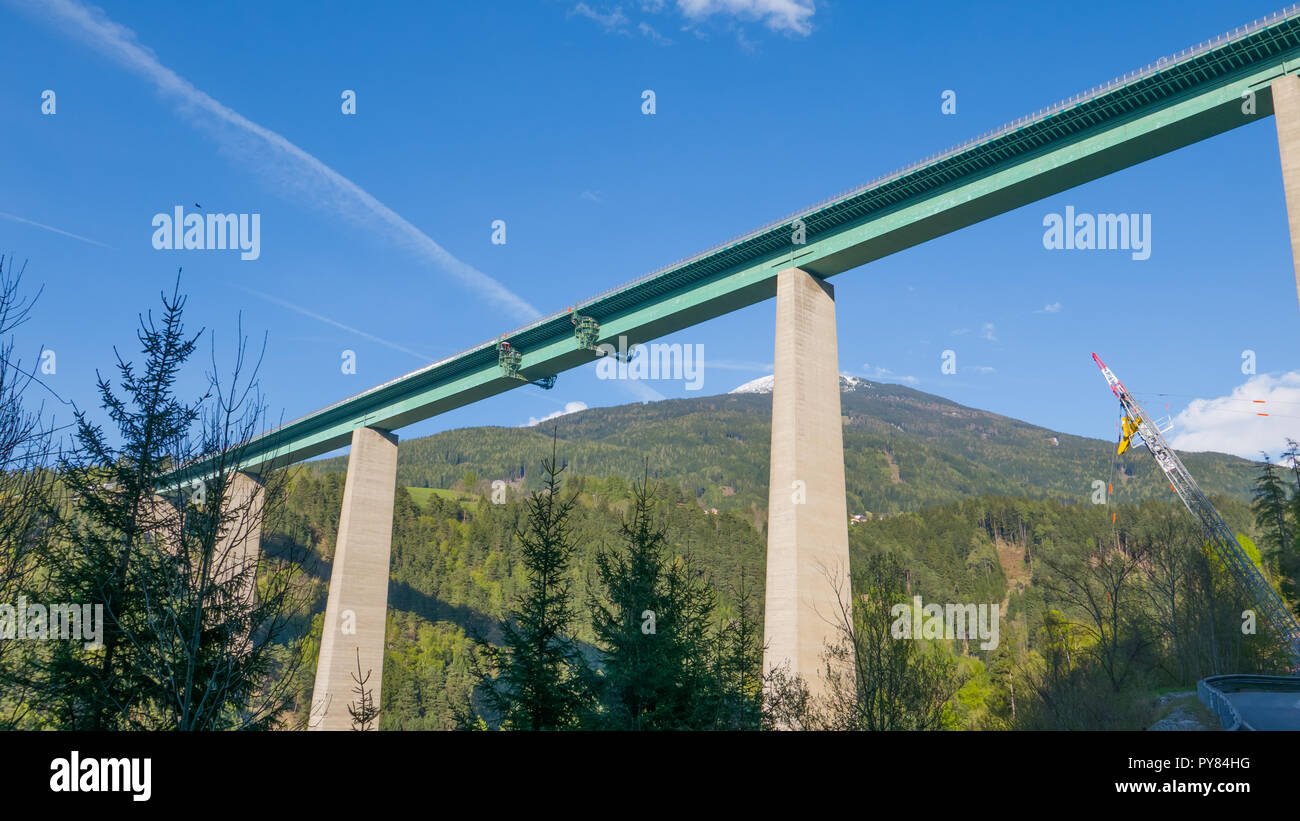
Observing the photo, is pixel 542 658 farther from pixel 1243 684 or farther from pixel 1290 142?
pixel 1243 684

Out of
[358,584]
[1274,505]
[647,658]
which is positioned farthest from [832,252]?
[1274,505]

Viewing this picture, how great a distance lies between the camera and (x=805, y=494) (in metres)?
30.8

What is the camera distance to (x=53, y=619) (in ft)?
56.7

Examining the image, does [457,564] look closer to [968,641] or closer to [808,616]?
[968,641]

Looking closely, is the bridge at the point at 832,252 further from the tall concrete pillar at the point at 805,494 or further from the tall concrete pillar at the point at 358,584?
the tall concrete pillar at the point at 358,584

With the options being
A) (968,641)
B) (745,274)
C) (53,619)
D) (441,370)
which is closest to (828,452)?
(745,274)

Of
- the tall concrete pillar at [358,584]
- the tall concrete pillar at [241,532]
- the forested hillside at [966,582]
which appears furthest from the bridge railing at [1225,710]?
the tall concrete pillar at [358,584]

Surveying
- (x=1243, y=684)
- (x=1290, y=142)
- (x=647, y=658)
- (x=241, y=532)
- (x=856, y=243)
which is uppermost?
(x=856, y=243)

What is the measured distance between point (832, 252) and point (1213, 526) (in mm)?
41812

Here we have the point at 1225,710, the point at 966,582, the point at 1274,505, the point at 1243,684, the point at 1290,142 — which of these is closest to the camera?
the point at 1225,710

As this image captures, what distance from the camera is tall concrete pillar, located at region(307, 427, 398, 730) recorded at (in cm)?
5166

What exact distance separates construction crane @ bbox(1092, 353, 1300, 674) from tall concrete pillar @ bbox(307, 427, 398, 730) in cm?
5184
